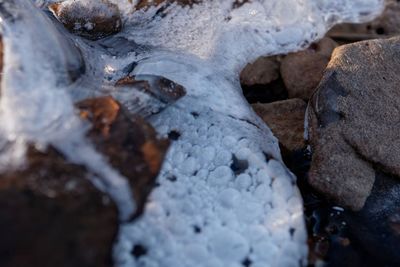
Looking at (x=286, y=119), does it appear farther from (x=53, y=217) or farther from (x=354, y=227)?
(x=53, y=217)

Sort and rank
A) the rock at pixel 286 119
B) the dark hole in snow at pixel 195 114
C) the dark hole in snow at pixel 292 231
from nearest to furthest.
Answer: the dark hole in snow at pixel 292 231, the dark hole in snow at pixel 195 114, the rock at pixel 286 119

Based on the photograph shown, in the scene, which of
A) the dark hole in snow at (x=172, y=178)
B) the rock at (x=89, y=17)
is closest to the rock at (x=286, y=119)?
the dark hole in snow at (x=172, y=178)

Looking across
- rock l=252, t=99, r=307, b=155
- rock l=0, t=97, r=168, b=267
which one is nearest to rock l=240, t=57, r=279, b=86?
rock l=252, t=99, r=307, b=155

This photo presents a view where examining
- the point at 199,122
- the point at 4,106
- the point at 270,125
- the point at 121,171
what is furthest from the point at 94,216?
the point at 270,125

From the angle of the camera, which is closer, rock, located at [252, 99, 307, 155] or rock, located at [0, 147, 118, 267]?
rock, located at [0, 147, 118, 267]

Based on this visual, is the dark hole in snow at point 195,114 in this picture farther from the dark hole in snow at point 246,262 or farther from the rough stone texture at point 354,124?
the dark hole in snow at point 246,262

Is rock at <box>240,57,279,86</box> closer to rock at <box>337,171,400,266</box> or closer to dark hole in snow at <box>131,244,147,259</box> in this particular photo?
rock at <box>337,171,400,266</box>

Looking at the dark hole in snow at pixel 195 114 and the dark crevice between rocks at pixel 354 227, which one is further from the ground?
the dark hole in snow at pixel 195 114
